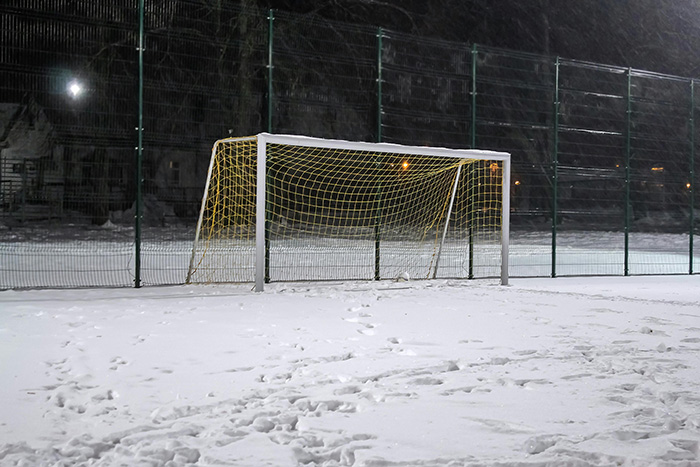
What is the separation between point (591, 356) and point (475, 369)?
0.87m

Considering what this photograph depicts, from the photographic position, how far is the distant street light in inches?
284

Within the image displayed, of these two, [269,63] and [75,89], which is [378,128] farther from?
[75,89]

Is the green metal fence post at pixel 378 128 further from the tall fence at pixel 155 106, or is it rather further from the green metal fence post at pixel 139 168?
the green metal fence post at pixel 139 168

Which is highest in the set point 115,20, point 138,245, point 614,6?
point 614,6

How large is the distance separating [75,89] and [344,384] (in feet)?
17.1

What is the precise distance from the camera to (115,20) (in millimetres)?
7543

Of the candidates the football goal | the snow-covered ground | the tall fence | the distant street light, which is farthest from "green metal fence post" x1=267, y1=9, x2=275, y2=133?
the snow-covered ground

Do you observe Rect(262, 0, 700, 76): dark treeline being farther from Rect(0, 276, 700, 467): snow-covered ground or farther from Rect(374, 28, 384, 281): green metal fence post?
Rect(0, 276, 700, 467): snow-covered ground

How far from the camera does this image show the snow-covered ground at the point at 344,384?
261 centimetres

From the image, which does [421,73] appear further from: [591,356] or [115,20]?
[591,356]

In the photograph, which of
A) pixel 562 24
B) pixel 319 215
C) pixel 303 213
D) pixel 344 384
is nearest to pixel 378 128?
pixel 319 215

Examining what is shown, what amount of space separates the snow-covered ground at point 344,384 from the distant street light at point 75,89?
86.7 inches

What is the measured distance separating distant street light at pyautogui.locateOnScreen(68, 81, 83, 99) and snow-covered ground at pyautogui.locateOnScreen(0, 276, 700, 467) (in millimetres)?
2203

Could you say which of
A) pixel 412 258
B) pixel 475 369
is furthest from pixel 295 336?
pixel 412 258
